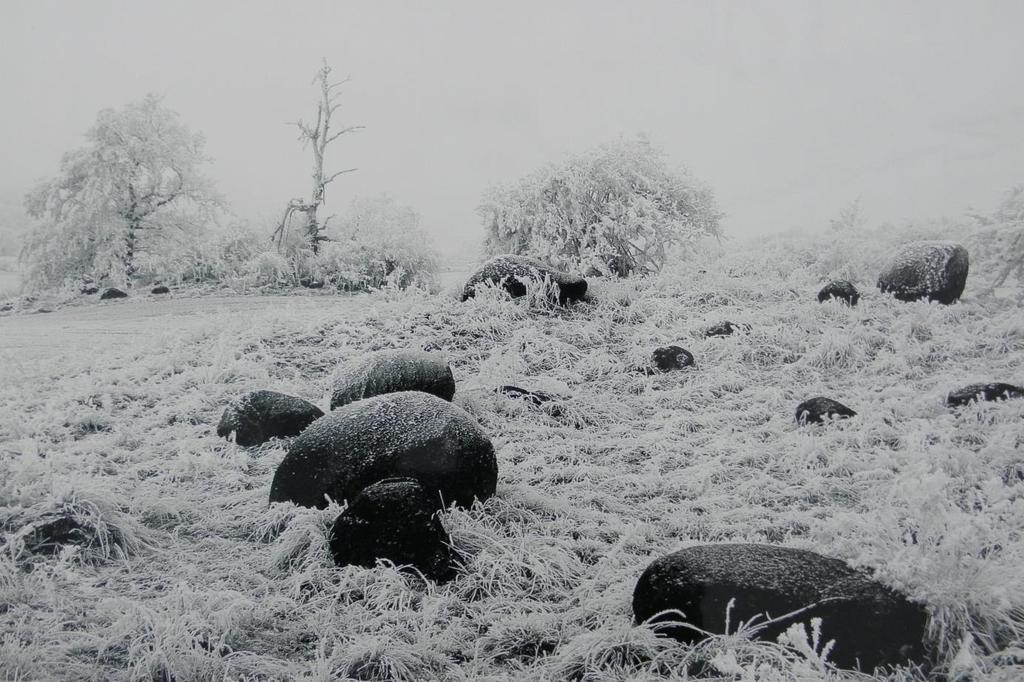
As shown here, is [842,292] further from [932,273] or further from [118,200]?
[118,200]

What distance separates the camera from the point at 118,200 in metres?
16.4

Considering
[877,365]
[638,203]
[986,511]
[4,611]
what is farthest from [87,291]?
[986,511]

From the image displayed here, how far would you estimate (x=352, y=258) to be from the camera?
16.6 metres

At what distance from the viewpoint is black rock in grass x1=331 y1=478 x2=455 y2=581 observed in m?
3.39

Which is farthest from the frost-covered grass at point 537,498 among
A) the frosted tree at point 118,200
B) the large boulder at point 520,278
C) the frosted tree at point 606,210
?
the frosted tree at point 118,200

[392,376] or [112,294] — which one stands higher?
[392,376]

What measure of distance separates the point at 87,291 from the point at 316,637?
15.9 metres

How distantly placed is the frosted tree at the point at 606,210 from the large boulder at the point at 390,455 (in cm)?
851

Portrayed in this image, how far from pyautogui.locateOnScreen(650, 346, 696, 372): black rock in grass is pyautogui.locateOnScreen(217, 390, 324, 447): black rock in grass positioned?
13.2 ft

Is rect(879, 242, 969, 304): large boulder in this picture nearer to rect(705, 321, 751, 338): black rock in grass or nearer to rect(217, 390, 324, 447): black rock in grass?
rect(705, 321, 751, 338): black rock in grass

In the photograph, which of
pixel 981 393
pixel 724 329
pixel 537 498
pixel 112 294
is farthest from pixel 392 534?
pixel 112 294

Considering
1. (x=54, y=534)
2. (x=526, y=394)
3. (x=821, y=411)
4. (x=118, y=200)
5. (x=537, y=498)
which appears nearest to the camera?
(x=54, y=534)

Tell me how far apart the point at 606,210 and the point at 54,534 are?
34.8ft

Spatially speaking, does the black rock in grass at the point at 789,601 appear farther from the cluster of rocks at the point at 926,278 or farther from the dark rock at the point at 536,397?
the cluster of rocks at the point at 926,278
